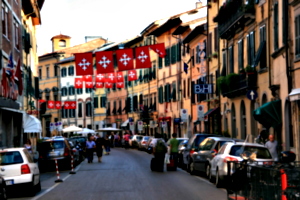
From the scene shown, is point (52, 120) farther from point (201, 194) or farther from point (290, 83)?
point (201, 194)

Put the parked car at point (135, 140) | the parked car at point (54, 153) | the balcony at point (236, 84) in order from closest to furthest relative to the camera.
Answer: the parked car at point (54, 153) → the balcony at point (236, 84) → the parked car at point (135, 140)

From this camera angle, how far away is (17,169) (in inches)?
736

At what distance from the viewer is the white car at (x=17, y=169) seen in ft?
60.9

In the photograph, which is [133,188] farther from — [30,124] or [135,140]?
[135,140]

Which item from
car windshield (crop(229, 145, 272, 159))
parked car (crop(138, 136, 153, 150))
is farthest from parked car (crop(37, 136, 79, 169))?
parked car (crop(138, 136, 153, 150))

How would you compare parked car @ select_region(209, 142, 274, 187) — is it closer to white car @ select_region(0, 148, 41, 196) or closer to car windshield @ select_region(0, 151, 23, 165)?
white car @ select_region(0, 148, 41, 196)

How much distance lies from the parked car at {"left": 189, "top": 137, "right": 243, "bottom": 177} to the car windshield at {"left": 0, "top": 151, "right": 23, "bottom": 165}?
23.4 feet

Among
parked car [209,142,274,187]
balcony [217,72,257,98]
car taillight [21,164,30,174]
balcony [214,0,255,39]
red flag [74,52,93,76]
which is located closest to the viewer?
car taillight [21,164,30,174]

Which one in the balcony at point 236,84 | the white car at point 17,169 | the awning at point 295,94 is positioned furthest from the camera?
the balcony at point 236,84

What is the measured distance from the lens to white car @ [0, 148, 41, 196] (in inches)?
731

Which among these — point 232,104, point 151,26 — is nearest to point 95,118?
point 151,26

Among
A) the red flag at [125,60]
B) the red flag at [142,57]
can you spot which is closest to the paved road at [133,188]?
the red flag at [142,57]

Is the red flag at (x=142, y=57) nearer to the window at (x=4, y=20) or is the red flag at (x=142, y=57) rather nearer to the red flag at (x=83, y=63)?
the red flag at (x=83, y=63)

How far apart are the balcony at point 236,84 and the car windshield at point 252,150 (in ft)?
45.7
